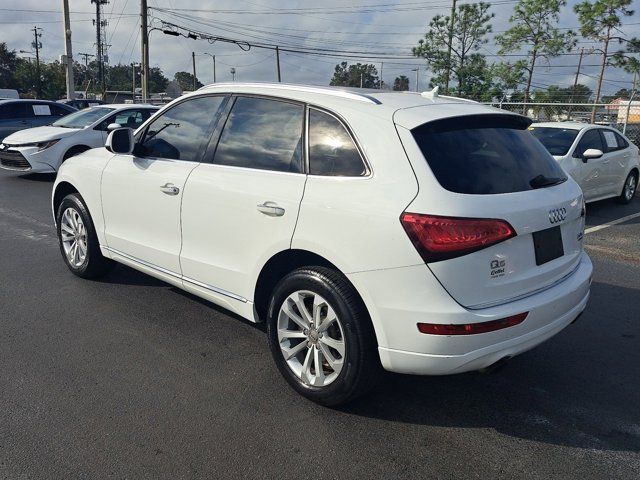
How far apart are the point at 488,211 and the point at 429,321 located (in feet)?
2.02

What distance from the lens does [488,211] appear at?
2756 mm

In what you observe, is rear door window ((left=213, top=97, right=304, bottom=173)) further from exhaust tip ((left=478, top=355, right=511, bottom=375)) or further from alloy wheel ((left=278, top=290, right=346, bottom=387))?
exhaust tip ((left=478, top=355, right=511, bottom=375))

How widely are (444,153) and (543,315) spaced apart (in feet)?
3.30

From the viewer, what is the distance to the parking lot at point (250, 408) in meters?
2.69

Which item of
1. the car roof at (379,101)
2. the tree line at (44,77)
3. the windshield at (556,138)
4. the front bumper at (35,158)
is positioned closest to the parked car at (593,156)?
the windshield at (556,138)

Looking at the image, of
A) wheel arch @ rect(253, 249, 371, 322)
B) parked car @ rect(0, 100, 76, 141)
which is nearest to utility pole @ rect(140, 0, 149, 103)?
Result: parked car @ rect(0, 100, 76, 141)

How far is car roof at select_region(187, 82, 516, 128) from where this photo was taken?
3098mm

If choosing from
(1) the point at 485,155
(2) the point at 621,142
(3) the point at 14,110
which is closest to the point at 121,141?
(1) the point at 485,155

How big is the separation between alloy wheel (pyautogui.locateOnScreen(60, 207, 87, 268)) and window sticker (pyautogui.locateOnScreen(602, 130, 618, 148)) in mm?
9132

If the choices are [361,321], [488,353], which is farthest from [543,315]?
[361,321]

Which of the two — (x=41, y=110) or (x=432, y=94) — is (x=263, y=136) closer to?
(x=432, y=94)

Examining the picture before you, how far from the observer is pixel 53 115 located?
14.3m

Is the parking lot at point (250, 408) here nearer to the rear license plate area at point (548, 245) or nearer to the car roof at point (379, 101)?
the rear license plate area at point (548, 245)

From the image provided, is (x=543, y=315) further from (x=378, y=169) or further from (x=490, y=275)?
(x=378, y=169)
